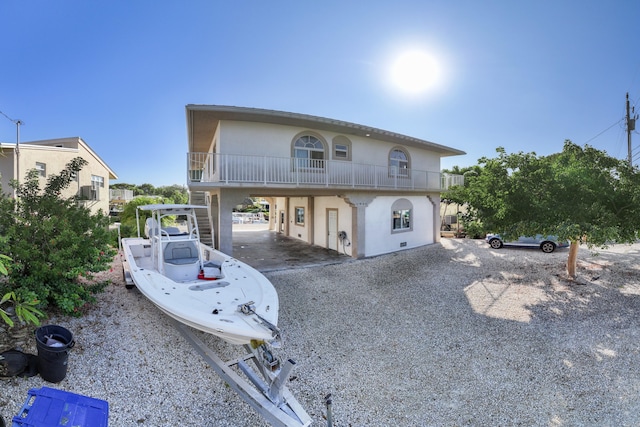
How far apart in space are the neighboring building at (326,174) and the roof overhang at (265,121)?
38 mm

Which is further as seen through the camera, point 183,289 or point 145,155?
point 145,155

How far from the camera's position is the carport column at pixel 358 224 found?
12.7 metres

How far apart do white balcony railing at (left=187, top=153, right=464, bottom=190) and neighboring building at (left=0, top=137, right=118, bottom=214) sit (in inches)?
241

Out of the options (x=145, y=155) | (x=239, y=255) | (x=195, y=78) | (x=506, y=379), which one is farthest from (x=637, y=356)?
(x=145, y=155)

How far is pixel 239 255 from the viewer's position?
43.3 feet

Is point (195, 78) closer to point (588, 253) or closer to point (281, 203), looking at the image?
point (281, 203)

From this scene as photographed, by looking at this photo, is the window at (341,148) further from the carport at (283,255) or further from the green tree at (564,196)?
the green tree at (564,196)

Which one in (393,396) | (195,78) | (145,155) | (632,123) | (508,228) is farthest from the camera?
(145,155)

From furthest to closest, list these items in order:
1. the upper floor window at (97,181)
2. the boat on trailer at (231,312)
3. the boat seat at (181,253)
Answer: the upper floor window at (97,181)
the boat seat at (181,253)
the boat on trailer at (231,312)

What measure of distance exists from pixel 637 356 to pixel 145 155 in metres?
26.3

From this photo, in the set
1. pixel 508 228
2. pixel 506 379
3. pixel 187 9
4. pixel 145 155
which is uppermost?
pixel 187 9

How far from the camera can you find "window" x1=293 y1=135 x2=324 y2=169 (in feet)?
39.5

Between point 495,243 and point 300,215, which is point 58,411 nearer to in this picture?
point 300,215

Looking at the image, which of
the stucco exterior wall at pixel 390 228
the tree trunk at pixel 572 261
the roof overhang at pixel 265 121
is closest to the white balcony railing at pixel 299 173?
the stucco exterior wall at pixel 390 228
